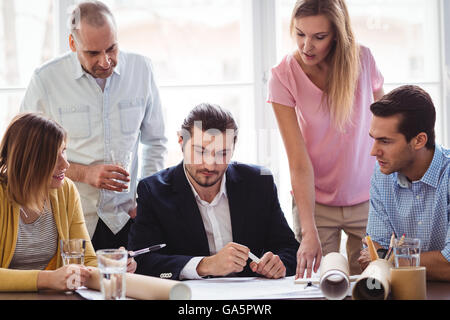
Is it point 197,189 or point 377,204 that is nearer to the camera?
point 377,204

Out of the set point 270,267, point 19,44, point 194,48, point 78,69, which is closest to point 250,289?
point 270,267

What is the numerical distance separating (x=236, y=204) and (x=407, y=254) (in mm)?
850

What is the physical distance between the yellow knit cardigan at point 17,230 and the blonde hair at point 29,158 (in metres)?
0.05

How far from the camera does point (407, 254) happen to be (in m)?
→ 1.52

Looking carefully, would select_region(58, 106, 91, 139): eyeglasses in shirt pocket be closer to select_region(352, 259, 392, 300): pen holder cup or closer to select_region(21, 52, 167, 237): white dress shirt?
select_region(21, 52, 167, 237): white dress shirt

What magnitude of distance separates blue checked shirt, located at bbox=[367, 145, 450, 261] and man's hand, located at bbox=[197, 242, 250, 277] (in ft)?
1.52

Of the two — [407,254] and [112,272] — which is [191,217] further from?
[407,254]

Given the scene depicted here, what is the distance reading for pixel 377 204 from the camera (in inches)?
81.1

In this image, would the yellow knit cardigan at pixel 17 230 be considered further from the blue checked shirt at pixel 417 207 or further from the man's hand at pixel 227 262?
the blue checked shirt at pixel 417 207

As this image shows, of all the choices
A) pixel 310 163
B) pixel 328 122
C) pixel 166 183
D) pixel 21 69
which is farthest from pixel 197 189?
pixel 21 69

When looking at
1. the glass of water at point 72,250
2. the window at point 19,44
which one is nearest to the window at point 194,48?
the window at point 19,44

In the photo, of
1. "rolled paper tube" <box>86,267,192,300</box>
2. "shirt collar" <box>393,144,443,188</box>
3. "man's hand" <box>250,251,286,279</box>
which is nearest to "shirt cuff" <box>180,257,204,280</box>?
"man's hand" <box>250,251,286,279</box>

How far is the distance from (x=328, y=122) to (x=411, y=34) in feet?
3.70

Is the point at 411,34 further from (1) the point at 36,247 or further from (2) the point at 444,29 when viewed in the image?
(1) the point at 36,247
